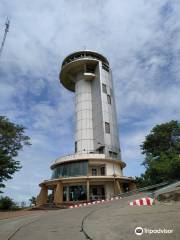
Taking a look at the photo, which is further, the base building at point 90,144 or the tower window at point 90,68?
the tower window at point 90,68

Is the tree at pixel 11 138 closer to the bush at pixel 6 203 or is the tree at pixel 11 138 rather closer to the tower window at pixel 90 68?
the bush at pixel 6 203

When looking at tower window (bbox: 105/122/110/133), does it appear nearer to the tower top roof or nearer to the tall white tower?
the tall white tower

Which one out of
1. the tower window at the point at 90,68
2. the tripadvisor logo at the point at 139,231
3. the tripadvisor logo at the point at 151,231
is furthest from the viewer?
the tower window at the point at 90,68

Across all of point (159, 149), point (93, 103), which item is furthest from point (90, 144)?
point (159, 149)

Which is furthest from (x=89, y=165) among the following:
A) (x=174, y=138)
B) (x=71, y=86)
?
(x=71, y=86)

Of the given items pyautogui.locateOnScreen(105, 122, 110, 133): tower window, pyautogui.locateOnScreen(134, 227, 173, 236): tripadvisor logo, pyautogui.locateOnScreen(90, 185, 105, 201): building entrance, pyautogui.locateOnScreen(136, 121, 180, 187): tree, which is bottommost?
pyautogui.locateOnScreen(134, 227, 173, 236): tripadvisor logo

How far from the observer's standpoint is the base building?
39.9 meters

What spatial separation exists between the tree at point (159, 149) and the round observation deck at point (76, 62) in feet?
64.2

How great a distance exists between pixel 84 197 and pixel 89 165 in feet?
18.3

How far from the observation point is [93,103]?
51.6 meters

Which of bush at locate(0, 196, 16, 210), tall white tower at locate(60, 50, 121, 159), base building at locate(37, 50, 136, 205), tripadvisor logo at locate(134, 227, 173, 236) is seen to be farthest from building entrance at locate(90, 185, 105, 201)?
tripadvisor logo at locate(134, 227, 173, 236)

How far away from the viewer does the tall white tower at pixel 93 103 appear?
47.2m

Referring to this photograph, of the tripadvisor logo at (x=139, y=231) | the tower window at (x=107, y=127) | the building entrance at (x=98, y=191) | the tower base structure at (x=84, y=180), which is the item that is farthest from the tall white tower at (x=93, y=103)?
the tripadvisor logo at (x=139, y=231)

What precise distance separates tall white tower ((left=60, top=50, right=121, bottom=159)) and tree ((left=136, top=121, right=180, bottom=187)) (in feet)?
19.8
